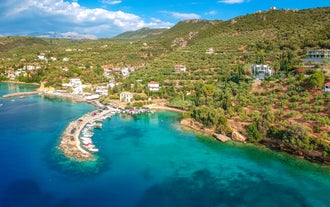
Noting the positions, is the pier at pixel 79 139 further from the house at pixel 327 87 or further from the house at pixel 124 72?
the house at pixel 327 87

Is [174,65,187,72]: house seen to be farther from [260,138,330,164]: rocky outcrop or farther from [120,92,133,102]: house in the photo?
[260,138,330,164]: rocky outcrop

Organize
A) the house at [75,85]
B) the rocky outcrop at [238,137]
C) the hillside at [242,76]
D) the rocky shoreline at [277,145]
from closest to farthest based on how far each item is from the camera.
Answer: the rocky shoreline at [277,145]
the hillside at [242,76]
the rocky outcrop at [238,137]
the house at [75,85]

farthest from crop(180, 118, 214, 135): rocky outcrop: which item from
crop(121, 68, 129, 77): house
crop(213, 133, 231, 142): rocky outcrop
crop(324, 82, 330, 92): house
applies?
crop(121, 68, 129, 77): house

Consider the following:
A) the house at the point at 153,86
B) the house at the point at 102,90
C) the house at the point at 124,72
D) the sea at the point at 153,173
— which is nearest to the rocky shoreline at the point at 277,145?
the sea at the point at 153,173

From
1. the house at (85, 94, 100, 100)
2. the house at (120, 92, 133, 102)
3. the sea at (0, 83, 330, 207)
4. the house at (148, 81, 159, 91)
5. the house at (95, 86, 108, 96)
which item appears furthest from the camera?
the house at (95, 86, 108, 96)

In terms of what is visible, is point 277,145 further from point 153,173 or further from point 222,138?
point 153,173

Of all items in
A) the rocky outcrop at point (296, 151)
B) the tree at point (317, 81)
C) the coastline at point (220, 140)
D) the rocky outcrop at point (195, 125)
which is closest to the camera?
the rocky outcrop at point (296, 151)

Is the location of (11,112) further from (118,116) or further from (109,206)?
(109,206)
